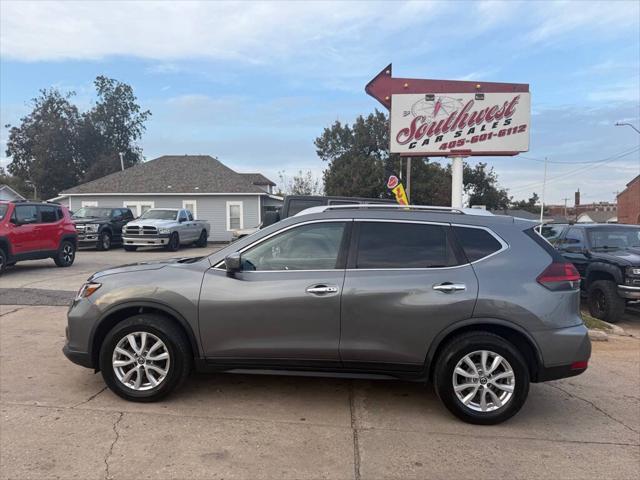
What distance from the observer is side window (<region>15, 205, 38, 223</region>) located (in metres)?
11.6

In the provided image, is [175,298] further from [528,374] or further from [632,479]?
[632,479]

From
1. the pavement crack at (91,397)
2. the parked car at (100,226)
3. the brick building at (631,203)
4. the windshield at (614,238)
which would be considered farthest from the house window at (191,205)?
the brick building at (631,203)

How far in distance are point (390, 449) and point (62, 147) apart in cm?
5488

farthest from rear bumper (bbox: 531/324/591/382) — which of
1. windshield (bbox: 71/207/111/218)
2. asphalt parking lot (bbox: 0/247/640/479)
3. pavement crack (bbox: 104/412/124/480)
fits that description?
windshield (bbox: 71/207/111/218)

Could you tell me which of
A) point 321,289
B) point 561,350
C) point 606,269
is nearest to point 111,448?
point 321,289

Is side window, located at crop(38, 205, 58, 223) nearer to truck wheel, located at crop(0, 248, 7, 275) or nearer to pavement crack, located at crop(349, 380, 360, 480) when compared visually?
truck wheel, located at crop(0, 248, 7, 275)

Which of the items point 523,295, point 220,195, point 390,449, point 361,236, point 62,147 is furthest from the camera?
point 62,147

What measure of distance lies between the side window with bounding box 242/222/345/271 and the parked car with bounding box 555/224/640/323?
21.7 feet

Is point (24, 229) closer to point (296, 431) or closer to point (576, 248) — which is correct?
point (296, 431)

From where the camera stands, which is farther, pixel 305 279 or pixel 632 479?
pixel 305 279

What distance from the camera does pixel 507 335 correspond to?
13.5 ft

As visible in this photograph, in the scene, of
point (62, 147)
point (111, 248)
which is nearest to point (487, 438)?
point (111, 248)

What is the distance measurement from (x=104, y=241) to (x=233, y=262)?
18326 millimetres

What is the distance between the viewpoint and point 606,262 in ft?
29.1
